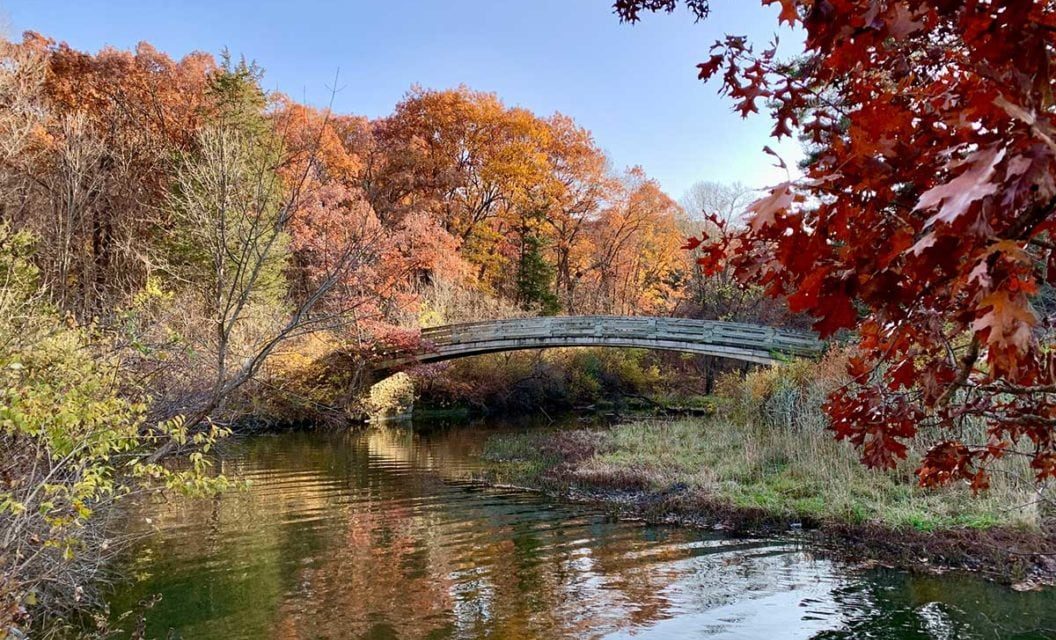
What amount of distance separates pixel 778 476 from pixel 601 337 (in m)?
11.4

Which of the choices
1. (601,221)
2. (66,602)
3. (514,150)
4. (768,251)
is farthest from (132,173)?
(768,251)

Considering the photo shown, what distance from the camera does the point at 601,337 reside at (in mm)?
21000

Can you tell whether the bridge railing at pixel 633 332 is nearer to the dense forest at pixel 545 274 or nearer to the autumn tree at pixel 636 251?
the dense forest at pixel 545 274

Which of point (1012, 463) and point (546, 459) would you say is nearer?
point (1012, 463)

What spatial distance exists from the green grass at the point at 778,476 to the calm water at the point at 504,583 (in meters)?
1.14

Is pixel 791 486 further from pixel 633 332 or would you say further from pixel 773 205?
pixel 633 332


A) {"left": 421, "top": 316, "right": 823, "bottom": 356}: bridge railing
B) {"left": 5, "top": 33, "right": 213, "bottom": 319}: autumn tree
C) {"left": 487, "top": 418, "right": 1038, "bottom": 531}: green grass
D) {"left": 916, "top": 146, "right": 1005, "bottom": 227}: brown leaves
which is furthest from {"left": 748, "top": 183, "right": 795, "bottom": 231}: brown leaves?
{"left": 421, "top": 316, "right": 823, "bottom": 356}: bridge railing

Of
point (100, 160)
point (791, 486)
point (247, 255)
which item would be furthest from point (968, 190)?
point (100, 160)

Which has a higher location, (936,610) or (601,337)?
(601,337)

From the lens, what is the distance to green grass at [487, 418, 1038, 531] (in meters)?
7.68

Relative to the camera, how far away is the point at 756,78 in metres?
1.89

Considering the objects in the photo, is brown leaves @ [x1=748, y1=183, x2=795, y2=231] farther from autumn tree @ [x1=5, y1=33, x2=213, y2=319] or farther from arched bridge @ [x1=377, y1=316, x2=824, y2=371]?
arched bridge @ [x1=377, y1=316, x2=824, y2=371]

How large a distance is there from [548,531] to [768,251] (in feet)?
25.0

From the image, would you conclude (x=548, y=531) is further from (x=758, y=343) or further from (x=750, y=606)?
(x=758, y=343)
